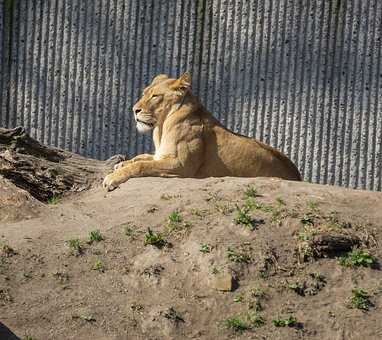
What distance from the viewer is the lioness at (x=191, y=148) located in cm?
800

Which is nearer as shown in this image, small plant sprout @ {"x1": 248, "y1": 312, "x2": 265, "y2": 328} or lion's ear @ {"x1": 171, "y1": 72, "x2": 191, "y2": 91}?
small plant sprout @ {"x1": 248, "y1": 312, "x2": 265, "y2": 328}

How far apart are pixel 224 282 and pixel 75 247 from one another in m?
0.93

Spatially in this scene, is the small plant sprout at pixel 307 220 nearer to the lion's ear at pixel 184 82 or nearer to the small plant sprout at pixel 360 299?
the small plant sprout at pixel 360 299

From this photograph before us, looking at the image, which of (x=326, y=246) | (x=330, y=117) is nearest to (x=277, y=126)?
(x=330, y=117)

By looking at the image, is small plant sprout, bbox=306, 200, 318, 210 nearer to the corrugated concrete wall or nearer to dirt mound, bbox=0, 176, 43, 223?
dirt mound, bbox=0, 176, 43, 223

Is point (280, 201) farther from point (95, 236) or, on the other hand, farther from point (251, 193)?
point (95, 236)

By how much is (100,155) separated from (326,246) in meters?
4.00

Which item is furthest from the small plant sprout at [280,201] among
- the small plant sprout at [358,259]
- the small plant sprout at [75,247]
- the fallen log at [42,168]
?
the fallen log at [42,168]

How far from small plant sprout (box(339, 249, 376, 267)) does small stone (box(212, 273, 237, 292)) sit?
2.24 feet

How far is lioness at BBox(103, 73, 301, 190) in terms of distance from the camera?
8.00 m

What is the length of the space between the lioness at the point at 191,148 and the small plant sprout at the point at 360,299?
6.83 ft

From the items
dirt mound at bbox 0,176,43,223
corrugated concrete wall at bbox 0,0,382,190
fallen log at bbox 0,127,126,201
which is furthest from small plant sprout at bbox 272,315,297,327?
corrugated concrete wall at bbox 0,0,382,190

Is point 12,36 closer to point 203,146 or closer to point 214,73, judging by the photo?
point 214,73

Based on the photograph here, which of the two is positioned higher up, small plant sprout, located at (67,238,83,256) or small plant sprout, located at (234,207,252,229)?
small plant sprout, located at (234,207,252,229)
